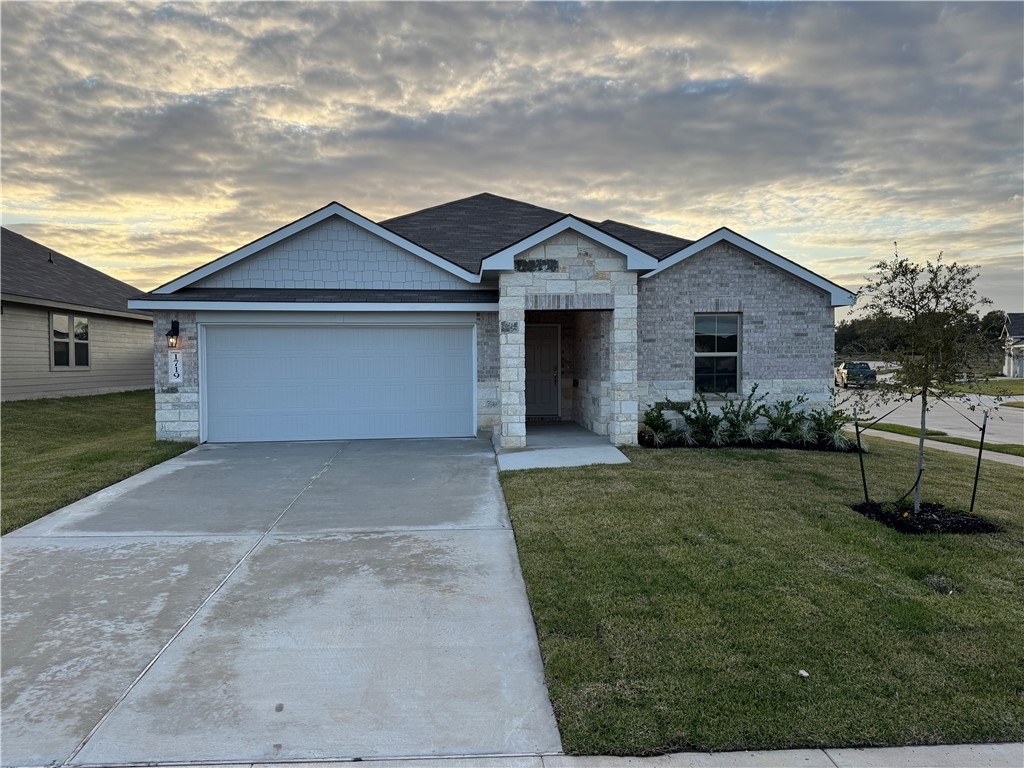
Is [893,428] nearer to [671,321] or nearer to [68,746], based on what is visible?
[671,321]

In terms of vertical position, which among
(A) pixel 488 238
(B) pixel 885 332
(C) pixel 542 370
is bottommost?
(C) pixel 542 370

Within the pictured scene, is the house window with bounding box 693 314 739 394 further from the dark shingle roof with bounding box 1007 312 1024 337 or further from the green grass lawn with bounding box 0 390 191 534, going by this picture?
the dark shingle roof with bounding box 1007 312 1024 337

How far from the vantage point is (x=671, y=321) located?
1212 centimetres

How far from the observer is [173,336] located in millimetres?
11734

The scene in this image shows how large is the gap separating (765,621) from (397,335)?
31.8 ft

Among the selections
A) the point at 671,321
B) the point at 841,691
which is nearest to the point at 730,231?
the point at 671,321

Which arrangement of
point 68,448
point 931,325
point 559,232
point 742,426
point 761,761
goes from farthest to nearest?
point 68,448, point 742,426, point 559,232, point 931,325, point 761,761

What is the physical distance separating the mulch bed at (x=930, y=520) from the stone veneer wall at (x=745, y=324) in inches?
219

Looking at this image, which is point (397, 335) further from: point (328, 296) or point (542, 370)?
point (542, 370)

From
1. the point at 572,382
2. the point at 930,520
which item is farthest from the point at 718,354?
the point at 930,520

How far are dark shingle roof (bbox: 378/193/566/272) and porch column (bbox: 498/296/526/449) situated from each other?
10.5 feet

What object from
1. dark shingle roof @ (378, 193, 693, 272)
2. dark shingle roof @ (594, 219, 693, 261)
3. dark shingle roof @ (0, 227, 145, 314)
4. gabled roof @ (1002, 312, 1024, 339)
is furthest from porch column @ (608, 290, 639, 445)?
gabled roof @ (1002, 312, 1024, 339)

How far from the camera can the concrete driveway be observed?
9.93ft

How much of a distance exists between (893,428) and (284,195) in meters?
18.2
